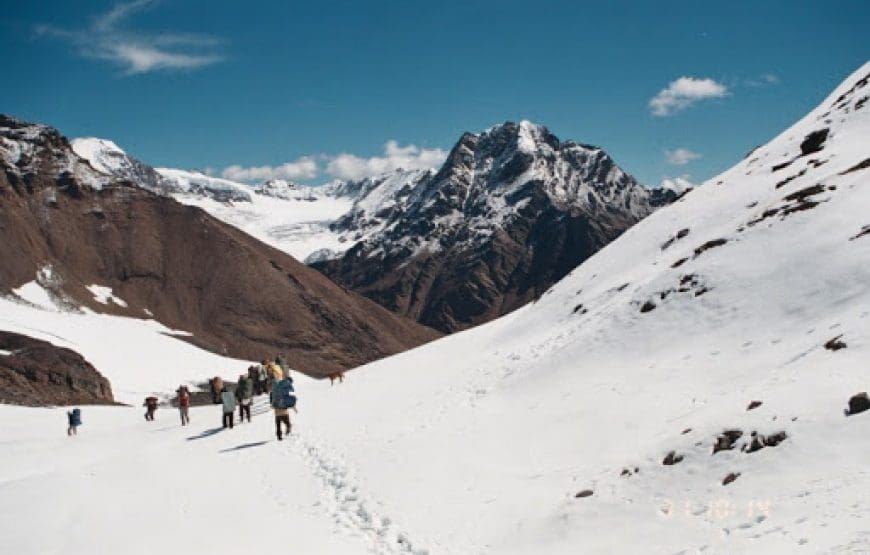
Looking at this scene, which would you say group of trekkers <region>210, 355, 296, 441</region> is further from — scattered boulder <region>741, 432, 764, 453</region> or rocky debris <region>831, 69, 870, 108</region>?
rocky debris <region>831, 69, 870, 108</region>

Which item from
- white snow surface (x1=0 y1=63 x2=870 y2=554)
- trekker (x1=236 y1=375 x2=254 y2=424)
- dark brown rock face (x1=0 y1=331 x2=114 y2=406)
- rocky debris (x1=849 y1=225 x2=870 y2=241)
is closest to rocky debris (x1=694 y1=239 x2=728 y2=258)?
white snow surface (x1=0 y1=63 x2=870 y2=554)

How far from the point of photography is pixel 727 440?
1352 cm

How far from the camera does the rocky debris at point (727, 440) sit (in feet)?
43.8

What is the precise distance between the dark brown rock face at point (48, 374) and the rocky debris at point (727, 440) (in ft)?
183

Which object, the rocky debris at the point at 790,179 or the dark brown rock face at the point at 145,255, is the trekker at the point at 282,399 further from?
the dark brown rock face at the point at 145,255

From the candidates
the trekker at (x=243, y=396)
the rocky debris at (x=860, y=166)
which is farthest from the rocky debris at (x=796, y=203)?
the trekker at (x=243, y=396)

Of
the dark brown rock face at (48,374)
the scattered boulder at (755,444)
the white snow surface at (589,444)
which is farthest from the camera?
the dark brown rock face at (48,374)

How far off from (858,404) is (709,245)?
800 inches

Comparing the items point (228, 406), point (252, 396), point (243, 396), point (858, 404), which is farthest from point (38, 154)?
point (858, 404)

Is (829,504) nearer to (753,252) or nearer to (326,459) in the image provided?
(326,459)

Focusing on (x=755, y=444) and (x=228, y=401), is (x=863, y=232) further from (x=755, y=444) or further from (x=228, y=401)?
(x=228, y=401)

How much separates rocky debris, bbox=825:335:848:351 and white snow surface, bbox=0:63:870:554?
0.55 feet

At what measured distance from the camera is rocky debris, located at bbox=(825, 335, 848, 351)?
52.1 ft

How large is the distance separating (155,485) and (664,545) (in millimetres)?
14013
